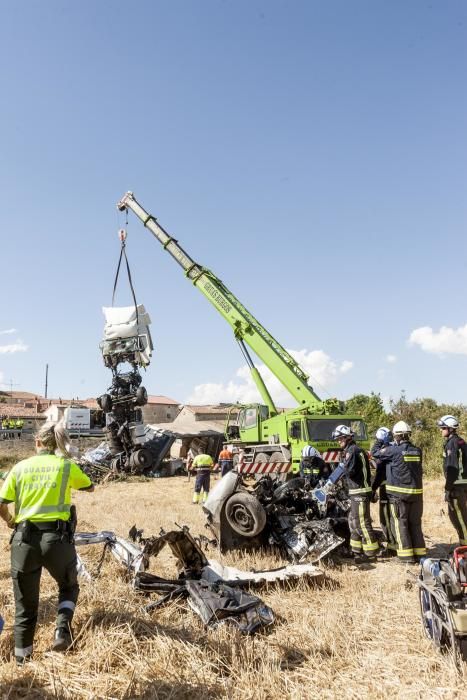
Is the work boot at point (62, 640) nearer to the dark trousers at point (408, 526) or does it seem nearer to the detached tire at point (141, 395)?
the dark trousers at point (408, 526)

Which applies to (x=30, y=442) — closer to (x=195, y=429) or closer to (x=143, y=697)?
(x=195, y=429)

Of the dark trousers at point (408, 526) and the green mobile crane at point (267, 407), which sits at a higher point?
the green mobile crane at point (267, 407)

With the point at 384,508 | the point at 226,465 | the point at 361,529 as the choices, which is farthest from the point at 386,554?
the point at 226,465

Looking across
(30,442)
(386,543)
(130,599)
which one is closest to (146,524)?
(386,543)

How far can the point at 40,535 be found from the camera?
346 cm

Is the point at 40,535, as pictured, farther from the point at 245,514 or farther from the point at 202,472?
the point at 202,472

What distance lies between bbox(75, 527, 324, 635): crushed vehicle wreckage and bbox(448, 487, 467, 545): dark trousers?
2.13m

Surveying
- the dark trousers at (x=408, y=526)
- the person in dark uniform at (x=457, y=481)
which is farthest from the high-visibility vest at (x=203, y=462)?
the person in dark uniform at (x=457, y=481)

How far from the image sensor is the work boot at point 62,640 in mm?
3363

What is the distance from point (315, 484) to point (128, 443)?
13.7 metres

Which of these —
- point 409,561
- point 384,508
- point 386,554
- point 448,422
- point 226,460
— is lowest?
point 386,554

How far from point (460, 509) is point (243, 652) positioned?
3977 millimetres

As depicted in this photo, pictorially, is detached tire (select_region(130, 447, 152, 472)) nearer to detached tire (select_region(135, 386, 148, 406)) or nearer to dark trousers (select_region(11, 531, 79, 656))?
detached tire (select_region(135, 386, 148, 406))

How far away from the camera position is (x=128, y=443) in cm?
1988
